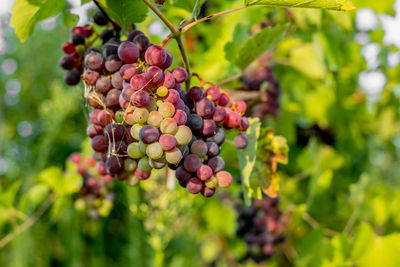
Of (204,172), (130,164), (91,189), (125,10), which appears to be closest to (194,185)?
(204,172)

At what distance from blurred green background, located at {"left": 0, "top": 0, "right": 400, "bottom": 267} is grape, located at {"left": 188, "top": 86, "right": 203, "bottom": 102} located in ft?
0.62

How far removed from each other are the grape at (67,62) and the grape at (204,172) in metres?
0.42

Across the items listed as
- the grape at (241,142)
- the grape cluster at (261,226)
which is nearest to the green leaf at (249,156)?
the grape at (241,142)

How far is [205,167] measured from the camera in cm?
64

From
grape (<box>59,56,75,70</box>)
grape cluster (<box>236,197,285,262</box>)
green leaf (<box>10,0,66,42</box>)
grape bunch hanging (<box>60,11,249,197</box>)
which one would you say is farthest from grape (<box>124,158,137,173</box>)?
grape cluster (<box>236,197,285,262</box>)

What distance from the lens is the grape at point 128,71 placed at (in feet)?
1.99

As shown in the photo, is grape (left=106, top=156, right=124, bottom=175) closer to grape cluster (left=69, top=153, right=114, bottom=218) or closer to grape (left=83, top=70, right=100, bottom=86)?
grape (left=83, top=70, right=100, bottom=86)

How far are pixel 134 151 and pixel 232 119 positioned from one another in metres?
0.22

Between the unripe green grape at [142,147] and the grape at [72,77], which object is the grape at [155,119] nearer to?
the unripe green grape at [142,147]

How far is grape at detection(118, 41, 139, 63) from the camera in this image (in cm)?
61

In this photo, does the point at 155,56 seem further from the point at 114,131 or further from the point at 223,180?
the point at 223,180

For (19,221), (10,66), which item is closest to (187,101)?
(19,221)

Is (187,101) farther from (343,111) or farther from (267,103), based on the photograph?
(343,111)

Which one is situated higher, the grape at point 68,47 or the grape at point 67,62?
the grape at point 68,47
